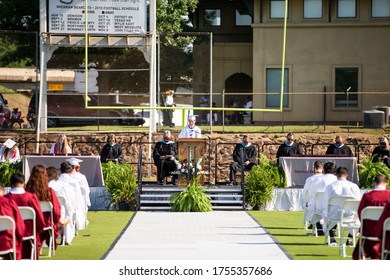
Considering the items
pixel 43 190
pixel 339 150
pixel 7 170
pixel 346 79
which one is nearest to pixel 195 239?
pixel 43 190

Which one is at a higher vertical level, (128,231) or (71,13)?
(71,13)

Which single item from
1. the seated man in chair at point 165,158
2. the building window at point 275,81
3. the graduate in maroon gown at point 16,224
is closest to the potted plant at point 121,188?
the seated man in chair at point 165,158

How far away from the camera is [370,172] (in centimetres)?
3014

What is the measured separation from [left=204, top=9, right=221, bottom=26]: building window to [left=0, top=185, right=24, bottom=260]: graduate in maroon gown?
135 feet

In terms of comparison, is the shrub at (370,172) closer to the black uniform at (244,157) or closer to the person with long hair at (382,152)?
the person with long hair at (382,152)

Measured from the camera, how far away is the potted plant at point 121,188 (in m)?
29.6

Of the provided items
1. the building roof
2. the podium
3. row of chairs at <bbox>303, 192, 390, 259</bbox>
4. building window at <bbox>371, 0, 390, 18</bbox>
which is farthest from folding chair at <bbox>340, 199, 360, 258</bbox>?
building window at <bbox>371, 0, 390, 18</bbox>

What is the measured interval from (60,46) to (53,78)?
1444mm

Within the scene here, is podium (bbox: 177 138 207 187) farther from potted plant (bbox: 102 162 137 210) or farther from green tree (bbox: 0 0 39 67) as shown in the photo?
green tree (bbox: 0 0 39 67)

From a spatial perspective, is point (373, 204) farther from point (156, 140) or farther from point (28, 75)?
point (28, 75)

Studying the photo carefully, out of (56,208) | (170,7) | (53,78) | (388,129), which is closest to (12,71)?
(53,78)

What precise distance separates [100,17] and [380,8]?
624 inches

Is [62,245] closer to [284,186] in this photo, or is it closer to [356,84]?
[284,186]

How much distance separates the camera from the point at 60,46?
38.2m
